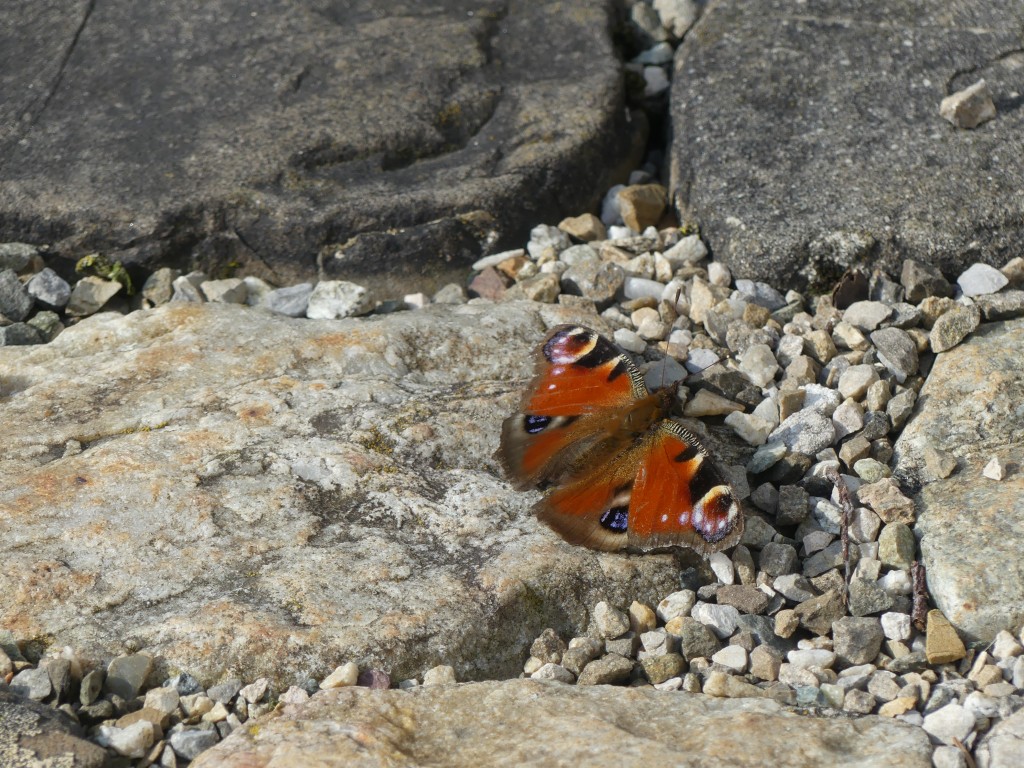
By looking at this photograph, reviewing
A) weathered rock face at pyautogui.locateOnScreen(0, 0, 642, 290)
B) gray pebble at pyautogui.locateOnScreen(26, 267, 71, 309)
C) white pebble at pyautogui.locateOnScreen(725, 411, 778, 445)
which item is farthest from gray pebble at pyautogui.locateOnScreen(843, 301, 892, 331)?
gray pebble at pyautogui.locateOnScreen(26, 267, 71, 309)

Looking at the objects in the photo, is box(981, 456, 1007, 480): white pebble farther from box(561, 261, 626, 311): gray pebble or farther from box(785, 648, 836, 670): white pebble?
box(561, 261, 626, 311): gray pebble

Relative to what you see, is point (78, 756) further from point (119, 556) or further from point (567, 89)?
point (567, 89)

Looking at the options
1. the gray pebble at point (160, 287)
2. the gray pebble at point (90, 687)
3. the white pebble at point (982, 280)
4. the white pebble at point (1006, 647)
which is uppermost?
the gray pebble at point (90, 687)

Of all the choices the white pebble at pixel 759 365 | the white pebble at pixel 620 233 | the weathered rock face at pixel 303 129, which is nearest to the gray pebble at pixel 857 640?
the white pebble at pixel 759 365

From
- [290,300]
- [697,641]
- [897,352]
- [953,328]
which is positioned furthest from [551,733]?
[290,300]

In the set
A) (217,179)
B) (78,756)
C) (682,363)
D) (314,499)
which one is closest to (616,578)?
(314,499)

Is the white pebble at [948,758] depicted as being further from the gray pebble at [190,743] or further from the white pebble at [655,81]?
the white pebble at [655,81]
